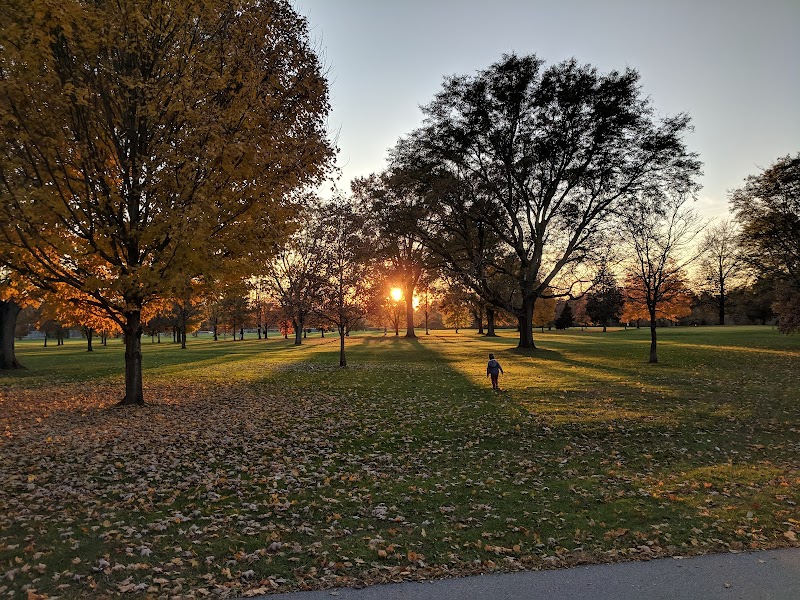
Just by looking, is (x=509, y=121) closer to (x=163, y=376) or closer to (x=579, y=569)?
(x=163, y=376)

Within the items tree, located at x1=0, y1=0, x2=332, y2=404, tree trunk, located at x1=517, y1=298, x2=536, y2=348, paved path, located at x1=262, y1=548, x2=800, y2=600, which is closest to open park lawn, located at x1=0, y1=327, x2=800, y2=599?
paved path, located at x1=262, y1=548, x2=800, y2=600

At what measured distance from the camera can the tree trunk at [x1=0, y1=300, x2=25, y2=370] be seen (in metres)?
26.4

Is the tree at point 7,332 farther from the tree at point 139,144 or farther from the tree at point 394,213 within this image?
the tree at point 394,213

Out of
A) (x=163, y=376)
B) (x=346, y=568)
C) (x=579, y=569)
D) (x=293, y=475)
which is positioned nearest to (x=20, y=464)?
(x=293, y=475)

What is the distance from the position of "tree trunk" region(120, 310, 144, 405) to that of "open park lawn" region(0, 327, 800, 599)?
748mm

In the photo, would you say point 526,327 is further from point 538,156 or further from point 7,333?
point 7,333

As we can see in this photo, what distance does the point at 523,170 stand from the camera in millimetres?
33219

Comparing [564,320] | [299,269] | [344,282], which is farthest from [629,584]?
[564,320]

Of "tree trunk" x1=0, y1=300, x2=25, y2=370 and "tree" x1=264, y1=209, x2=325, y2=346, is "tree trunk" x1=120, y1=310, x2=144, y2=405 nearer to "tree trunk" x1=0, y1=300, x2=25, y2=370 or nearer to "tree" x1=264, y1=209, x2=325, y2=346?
"tree trunk" x1=0, y1=300, x2=25, y2=370

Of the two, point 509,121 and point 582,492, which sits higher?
point 509,121

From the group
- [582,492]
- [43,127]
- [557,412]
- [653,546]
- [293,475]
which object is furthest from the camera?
[557,412]

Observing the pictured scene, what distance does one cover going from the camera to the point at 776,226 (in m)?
32.6

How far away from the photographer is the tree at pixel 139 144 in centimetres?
1184

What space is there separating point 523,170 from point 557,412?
2334cm
